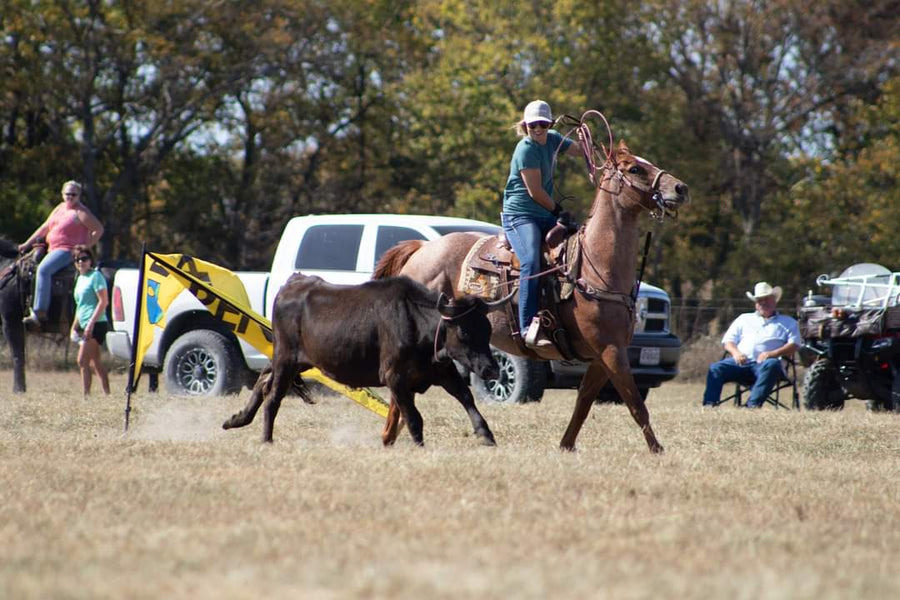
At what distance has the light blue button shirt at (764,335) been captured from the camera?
15883mm

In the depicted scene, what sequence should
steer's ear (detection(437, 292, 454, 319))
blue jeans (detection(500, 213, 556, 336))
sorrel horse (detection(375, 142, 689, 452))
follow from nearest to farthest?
steer's ear (detection(437, 292, 454, 319)) → sorrel horse (detection(375, 142, 689, 452)) → blue jeans (detection(500, 213, 556, 336))

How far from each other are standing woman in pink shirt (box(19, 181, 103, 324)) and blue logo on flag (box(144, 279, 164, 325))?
16.1 ft

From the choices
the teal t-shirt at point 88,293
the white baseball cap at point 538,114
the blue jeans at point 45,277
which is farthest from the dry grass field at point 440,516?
the blue jeans at point 45,277

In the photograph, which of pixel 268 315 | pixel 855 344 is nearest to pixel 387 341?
pixel 268 315

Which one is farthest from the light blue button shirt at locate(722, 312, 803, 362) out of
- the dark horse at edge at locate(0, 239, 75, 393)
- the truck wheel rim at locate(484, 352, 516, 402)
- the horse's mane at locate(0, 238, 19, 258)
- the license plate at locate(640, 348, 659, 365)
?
the horse's mane at locate(0, 238, 19, 258)

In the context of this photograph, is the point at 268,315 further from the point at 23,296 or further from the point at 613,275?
the point at 613,275

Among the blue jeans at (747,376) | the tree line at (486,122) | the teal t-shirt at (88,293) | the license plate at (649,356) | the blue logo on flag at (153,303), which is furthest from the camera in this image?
the tree line at (486,122)

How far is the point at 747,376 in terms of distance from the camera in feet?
52.3

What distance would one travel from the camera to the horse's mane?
54.4 ft

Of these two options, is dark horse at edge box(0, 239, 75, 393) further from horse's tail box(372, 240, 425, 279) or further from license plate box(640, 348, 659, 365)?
license plate box(640, 348, 659, 365)

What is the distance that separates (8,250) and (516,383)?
21.2 ft

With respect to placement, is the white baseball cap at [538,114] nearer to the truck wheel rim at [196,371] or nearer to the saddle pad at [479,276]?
the saddle pad at [479,276]

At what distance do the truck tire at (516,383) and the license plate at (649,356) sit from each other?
46.4 inches

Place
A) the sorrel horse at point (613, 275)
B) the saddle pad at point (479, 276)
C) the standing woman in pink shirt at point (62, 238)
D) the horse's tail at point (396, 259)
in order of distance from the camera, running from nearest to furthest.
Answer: the sorrel horse at point (613, 275) → the saddle pad at point (479, 276) → the horse's tail at point (396, 259) → the standing woman in pink shirt at point (62, 238)
